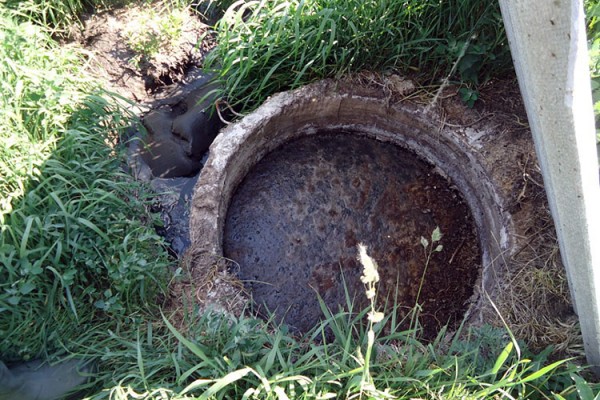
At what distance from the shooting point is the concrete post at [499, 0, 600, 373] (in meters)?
1.12

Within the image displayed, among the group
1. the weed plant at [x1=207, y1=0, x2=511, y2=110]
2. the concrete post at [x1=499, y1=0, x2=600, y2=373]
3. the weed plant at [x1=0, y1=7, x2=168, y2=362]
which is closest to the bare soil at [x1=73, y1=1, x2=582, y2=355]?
the weed plant at [x1=207, y1=0, x2=511, y2=110]

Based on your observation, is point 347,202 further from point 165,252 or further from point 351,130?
point 165,252

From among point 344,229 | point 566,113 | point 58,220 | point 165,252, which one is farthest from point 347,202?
point 566,113

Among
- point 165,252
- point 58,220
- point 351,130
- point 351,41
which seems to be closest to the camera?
point 58,220

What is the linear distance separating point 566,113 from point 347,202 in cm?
154

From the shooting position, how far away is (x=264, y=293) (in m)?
2.48

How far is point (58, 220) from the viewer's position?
210 cm

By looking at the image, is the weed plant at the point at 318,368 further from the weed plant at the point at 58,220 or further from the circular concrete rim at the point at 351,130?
the circular concrete rim at the point at 351,130

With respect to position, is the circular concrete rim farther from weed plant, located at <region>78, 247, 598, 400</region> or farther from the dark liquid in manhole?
weed plant, located at <region>78, 247, 598, 400</region>

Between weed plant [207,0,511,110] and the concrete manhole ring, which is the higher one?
weed plant [207,0,511,110]

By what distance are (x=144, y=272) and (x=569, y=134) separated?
162 cm

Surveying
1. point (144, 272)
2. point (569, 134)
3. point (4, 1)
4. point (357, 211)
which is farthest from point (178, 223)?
point (569, 134)

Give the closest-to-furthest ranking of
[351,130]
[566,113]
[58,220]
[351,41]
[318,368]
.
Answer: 1. [566,113]
2. [318,368]
3. [58,220]
4. [351,41]
5. [351,130]

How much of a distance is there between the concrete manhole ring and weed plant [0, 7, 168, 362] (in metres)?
0.37
